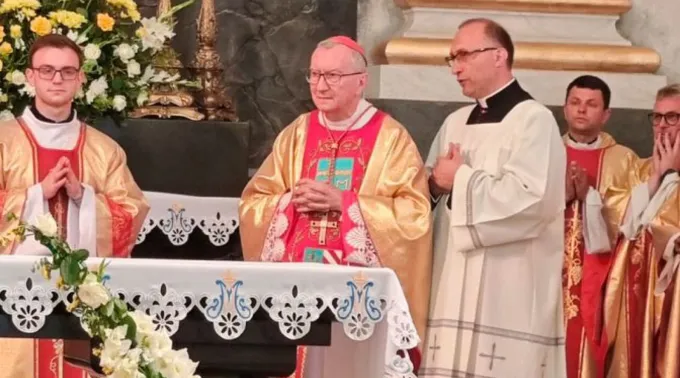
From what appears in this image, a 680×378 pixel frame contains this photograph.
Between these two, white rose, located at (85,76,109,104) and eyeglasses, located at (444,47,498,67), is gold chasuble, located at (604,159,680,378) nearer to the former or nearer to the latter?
eyeglasses, located at (444,47,498,67)

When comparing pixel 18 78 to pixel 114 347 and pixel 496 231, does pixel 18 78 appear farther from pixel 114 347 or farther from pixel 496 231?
pixel 114 347

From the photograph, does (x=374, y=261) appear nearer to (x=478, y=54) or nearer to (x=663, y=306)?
(x=478, y=54)

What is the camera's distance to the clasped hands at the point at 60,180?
5.63 metres

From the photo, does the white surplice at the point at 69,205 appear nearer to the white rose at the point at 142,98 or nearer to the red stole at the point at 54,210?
the red stole at the point at 54,210

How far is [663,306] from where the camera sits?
6758 mm

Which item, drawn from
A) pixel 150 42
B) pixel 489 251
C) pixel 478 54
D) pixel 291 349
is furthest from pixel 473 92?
pixel 150 42

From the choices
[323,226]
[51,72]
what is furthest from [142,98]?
[323,226]

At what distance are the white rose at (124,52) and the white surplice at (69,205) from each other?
0.93 meters

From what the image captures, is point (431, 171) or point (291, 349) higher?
point (431, 171)

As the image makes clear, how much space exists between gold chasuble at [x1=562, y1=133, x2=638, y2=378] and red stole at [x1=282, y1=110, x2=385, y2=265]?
4.68 feet

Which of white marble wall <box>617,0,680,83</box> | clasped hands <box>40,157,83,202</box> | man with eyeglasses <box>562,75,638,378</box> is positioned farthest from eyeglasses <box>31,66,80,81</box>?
white marble wall <box>617,0,680,83</box>

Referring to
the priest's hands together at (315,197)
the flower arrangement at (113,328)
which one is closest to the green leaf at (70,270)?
the flower arrangement at (113,328)

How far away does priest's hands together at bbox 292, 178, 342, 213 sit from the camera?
561 cm

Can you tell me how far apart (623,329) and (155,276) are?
2.76m
